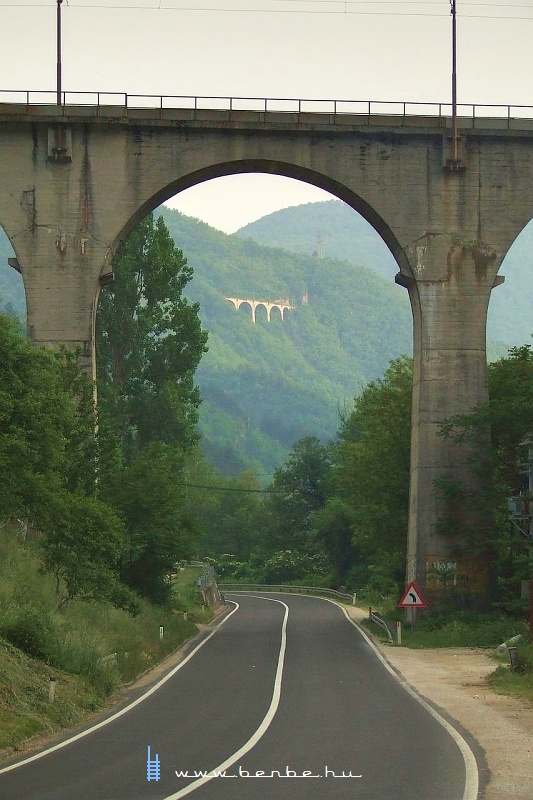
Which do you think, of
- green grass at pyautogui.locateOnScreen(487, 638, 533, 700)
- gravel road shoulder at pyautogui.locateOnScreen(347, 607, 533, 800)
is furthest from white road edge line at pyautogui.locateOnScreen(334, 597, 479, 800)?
green grass at pyautogui.locateOnScreen(487, 638, 533, 700)

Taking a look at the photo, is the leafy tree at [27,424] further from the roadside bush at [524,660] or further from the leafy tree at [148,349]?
the leafy tree at [148,349]

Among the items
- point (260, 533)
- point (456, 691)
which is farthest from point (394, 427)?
point (260, 533)

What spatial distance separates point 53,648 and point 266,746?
29.2 feet

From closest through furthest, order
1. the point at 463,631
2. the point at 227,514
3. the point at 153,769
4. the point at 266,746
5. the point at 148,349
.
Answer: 1. the point at 153,769
2. the point at 266,746
3. the point at 463,631
4. the point at 148,349
5. the point at 227,514

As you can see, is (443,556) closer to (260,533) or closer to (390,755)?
(390,755)

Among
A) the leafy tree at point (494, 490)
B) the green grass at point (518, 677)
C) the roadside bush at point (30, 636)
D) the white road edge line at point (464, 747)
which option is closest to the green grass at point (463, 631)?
the leafy tree at point (494, 490)

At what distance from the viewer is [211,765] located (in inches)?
651

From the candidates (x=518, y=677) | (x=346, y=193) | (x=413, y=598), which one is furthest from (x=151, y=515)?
(x=518, y=677)

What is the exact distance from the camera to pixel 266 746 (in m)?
18.3

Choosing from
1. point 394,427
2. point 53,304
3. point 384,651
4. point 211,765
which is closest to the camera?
point 211,765

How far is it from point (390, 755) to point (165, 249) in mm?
47482

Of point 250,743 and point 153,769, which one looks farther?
point 250,743

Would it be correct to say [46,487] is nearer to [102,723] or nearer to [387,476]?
[102,723]

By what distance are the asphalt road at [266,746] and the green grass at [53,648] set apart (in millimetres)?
974
